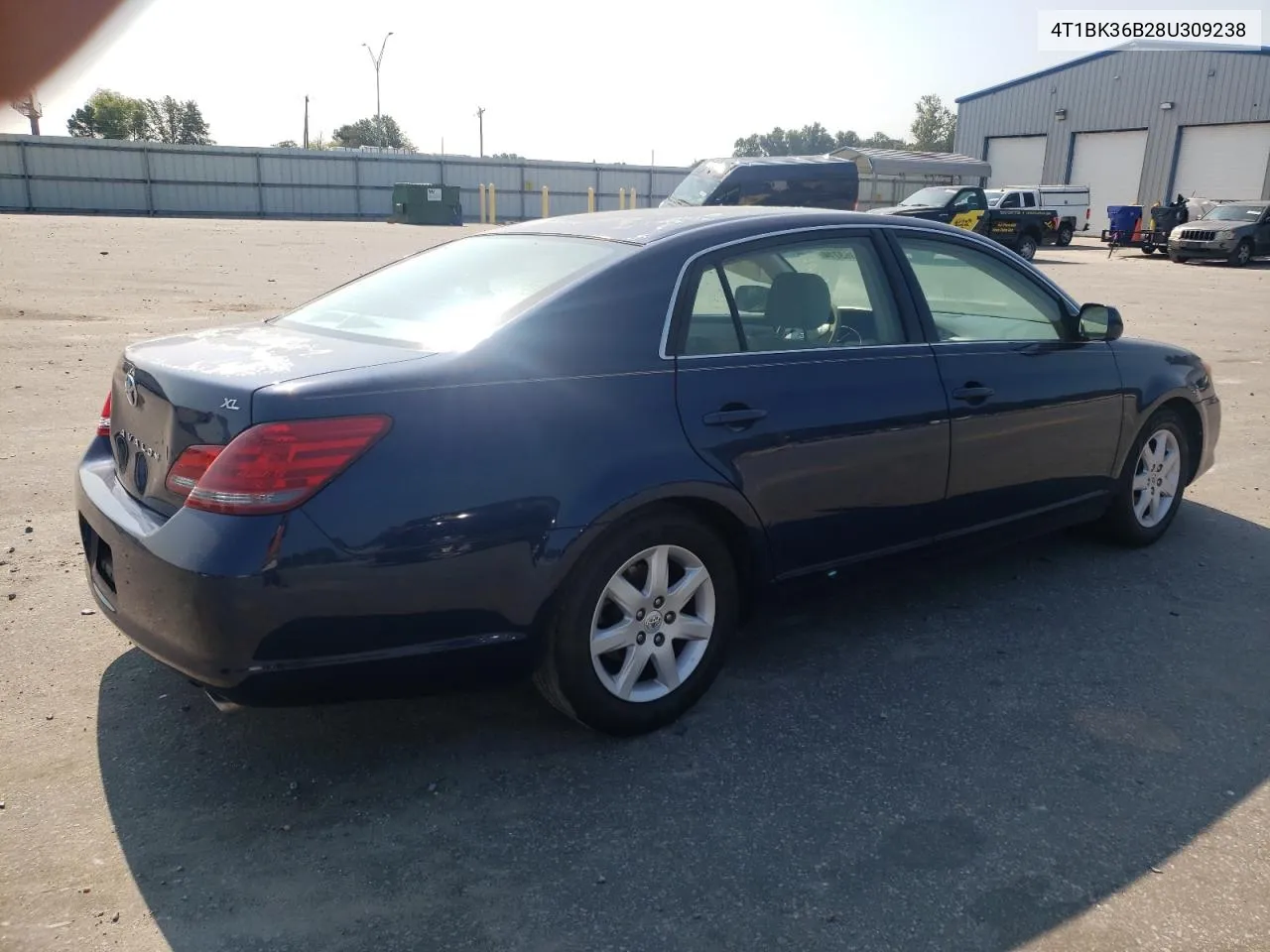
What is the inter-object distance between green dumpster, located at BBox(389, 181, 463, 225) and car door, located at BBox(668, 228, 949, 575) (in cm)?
3939

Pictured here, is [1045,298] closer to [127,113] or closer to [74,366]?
[127,113]

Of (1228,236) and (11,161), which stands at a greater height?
(11,161)

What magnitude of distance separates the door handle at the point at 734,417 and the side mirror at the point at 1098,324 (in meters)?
1.98

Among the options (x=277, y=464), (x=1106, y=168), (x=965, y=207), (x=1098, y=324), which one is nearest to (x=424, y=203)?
(x=965, y=207)

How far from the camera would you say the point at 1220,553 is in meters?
5.06

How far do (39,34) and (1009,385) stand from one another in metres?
3.76

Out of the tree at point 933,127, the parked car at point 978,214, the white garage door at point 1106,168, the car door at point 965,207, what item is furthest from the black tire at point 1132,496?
the tree at point 933,127

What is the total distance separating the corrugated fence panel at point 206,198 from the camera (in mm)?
43844

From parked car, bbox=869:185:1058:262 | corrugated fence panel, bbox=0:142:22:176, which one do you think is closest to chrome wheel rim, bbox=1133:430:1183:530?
parked car, bbox=869:185:1058:262

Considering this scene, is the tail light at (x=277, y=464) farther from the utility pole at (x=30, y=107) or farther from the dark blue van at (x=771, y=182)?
the dark blue van at (x=771, y=182)

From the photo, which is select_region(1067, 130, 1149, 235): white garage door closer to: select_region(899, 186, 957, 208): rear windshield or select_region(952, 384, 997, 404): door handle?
select_region(899, 186, 957, 208): rear windshield

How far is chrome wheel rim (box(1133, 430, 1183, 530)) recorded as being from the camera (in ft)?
16.4

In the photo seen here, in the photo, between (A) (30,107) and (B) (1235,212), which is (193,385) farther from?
(B) (1235,212)

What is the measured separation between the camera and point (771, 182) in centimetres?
2219
